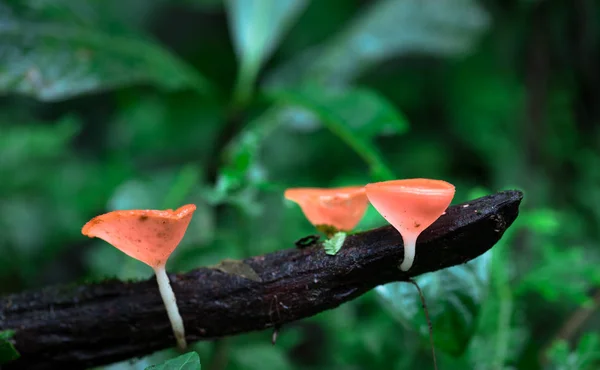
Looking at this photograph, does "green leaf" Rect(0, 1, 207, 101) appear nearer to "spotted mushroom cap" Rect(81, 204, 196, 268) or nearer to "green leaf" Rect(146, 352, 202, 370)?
"spotted mushroom cap" Rect(81, 204, 196, 268)

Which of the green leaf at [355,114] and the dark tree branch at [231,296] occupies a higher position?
the green leaf at [355,114]

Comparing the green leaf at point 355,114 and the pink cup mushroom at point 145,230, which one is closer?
the pink cup mushroom at point 145,230

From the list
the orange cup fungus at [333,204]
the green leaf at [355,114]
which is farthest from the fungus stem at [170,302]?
the green leaf at [355,114]

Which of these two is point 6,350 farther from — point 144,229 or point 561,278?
point 561,278

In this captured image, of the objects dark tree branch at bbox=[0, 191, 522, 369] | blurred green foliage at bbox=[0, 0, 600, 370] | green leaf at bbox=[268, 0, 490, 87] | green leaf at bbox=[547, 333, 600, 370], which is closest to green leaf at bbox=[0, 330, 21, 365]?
dark tree branch at bbox=[0, 191, 522, 369]

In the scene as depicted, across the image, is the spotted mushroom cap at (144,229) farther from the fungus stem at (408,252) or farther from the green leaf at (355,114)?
the green leaf at (355,114)

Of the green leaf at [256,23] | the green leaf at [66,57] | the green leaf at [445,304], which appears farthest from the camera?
the green leaf at [256,23]

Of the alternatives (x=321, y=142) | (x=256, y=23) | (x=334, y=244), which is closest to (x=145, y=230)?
(x=334, y=244)
